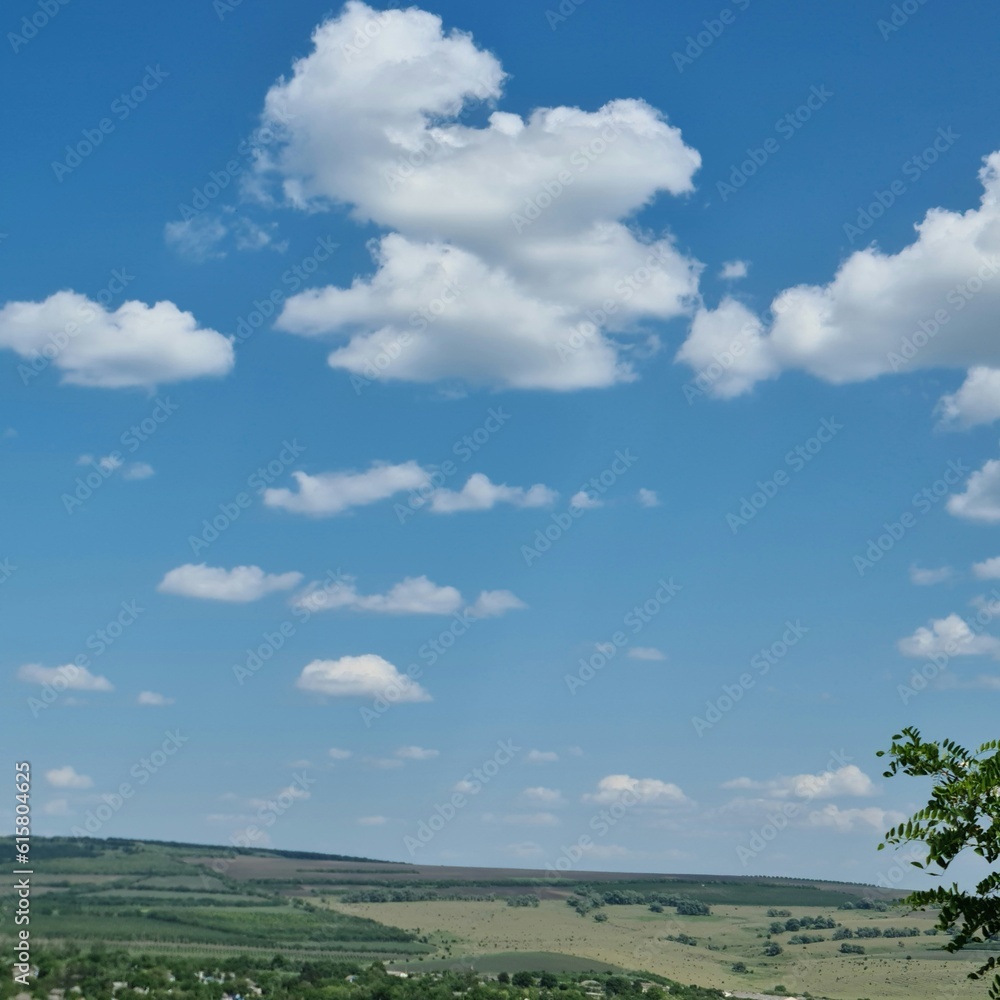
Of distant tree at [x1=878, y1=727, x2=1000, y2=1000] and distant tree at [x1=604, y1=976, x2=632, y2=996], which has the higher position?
distant tree at [x1=878, y1=727, x2=1000, y2=1000]

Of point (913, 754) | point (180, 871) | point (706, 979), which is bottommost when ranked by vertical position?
point (706, 979)

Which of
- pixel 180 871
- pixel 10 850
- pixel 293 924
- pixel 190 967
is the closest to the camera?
pixel 10 850

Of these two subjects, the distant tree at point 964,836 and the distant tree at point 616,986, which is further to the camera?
the distant tree at point 616,986

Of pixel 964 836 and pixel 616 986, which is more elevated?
pixel 964 836

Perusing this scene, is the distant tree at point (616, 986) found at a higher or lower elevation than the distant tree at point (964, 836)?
lower

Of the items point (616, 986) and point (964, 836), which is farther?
point (616, 986)

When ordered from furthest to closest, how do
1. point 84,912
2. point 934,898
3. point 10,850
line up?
1. point 84,912
2. point 10,850
3. point 934,898

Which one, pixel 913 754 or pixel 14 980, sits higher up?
pixel 913 754

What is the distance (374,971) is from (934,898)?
16063 centimetres

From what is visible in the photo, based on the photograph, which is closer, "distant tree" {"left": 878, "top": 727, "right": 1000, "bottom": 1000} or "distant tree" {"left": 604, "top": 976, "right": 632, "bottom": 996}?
"distant tree" {"left": 878, "top": 727, "right": 1000, "bottom": 1000}

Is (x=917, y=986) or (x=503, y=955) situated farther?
(x=503, y=955)

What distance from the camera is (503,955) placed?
194 metres

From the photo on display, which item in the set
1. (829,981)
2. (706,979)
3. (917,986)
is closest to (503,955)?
(706,979)

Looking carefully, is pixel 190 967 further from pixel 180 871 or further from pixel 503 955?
pixel 503 955
